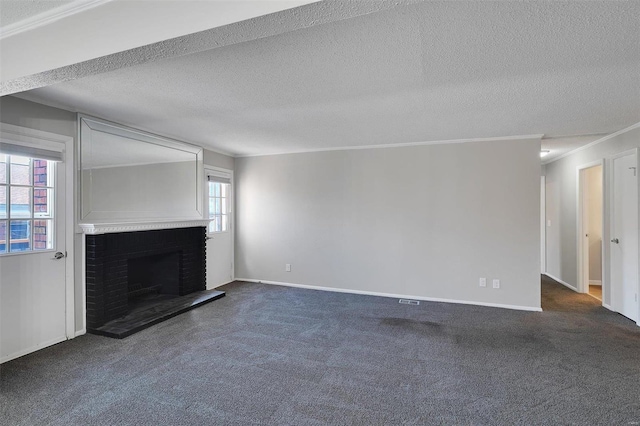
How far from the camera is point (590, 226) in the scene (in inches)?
220

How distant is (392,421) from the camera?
2.05 m

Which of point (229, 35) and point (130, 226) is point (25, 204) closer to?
point (130, 226)

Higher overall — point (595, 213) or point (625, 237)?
point (595, 213)

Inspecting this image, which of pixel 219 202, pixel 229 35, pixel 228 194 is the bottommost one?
pixel 219 202

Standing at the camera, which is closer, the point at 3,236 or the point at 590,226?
the point at 3,236

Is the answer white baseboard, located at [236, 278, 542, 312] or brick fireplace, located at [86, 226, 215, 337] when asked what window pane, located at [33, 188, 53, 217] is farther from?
white baseboard, located at [236, 278, 542, 312]

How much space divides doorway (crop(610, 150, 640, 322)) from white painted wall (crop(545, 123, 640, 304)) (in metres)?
0.14

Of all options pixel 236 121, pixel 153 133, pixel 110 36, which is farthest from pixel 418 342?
pixel 153 133

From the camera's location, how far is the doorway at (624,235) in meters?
3.86

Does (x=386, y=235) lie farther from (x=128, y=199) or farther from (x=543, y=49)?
(x=128, y=199)

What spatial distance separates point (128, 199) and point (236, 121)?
1678 millimetres

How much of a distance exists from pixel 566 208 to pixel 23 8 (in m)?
7.21

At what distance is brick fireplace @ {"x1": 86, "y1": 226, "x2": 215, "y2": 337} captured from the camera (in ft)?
11.4

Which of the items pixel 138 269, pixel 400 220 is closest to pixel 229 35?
pixel 400 220
